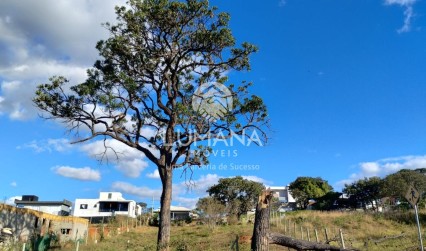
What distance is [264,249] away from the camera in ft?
29.9

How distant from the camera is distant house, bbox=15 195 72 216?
49.3 metres

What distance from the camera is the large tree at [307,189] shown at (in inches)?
2327

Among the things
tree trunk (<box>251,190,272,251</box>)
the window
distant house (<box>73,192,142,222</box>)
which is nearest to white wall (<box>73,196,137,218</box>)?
distant house (<box>73,192,142,222</box>)

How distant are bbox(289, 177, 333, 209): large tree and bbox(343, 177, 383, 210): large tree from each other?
13.8 ft

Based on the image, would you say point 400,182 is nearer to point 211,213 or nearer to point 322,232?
point 211,213

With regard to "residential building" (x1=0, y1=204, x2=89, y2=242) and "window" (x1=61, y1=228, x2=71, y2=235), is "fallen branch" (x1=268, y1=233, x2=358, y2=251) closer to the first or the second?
"residential building" (x1=0, y1=204, x2=89, y2=242)

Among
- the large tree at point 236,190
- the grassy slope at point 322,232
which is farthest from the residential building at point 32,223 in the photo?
the large tree at point 236,190

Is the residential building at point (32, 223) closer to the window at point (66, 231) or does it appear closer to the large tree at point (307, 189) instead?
the window at point (66, 231)

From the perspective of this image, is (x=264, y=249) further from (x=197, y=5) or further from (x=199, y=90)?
(x=197, y=5)

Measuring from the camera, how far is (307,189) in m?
59.1

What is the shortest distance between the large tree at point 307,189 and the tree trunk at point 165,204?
49396 millimetres

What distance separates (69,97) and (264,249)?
9529mm

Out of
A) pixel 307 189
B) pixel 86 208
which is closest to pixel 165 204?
pixel 307 189

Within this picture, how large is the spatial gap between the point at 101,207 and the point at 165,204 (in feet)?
159
